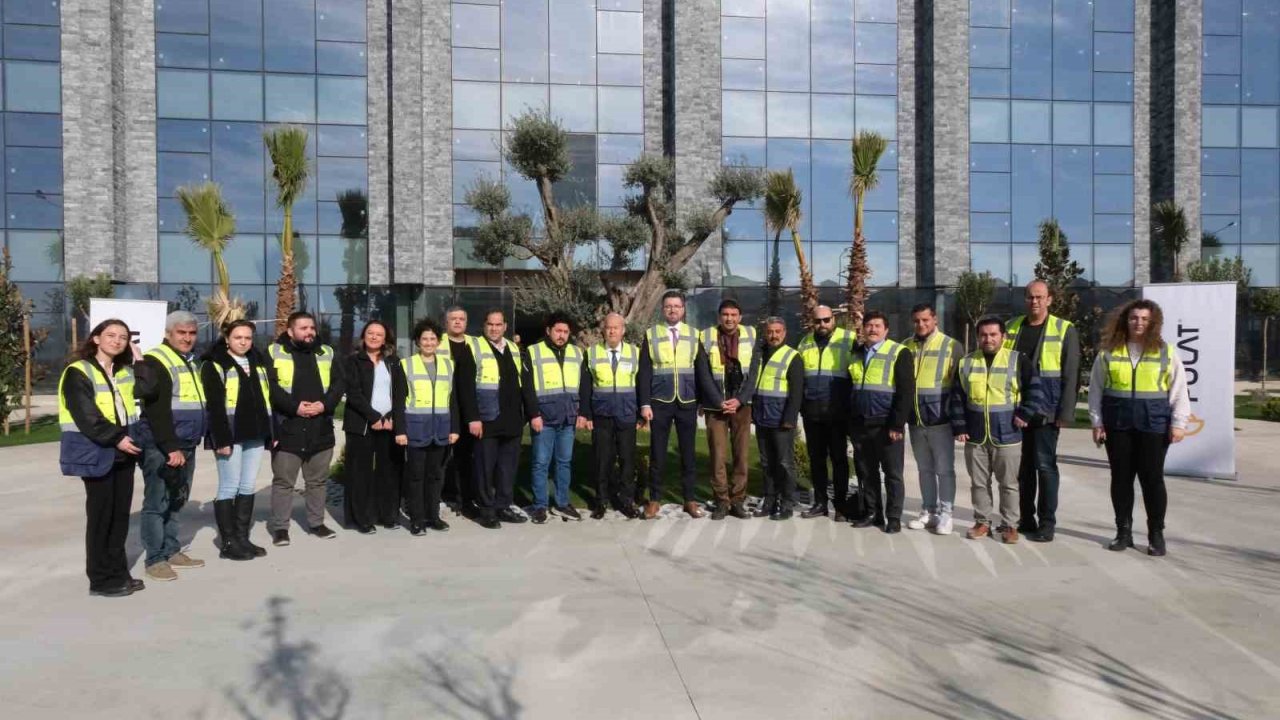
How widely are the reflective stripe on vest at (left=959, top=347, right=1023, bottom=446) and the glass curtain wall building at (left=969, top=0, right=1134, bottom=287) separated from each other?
21392 millimetres

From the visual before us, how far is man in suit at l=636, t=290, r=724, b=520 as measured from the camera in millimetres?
7742

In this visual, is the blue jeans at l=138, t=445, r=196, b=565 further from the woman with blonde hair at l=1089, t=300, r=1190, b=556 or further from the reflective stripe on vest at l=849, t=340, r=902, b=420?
the woman with blonde hair at l=1089, t=300, r=1190, b=556

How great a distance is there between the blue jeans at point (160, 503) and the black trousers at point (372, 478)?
1.44 m

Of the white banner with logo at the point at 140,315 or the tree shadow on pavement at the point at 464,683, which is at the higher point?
the white banner with logo at the point at 140,315

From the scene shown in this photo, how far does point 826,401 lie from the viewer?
297 inches

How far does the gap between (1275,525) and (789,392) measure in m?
4.30

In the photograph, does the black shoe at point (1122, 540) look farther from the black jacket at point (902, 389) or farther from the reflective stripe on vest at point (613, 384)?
the reflective stripe on vest at point (613, 384)

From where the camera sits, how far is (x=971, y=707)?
146 inches

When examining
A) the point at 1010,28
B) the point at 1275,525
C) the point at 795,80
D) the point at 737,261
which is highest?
the point at 1010,28

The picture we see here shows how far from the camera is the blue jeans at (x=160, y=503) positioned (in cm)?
589

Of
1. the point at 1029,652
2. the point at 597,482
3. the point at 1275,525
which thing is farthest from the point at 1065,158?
the point at 1029,652

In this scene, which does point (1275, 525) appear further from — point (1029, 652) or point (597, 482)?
point (597, 482)

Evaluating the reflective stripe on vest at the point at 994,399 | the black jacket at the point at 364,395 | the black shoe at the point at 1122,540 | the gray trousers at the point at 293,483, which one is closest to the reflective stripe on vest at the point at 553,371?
the black jacket at the point at 364,395

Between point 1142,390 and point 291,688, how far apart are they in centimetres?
612
